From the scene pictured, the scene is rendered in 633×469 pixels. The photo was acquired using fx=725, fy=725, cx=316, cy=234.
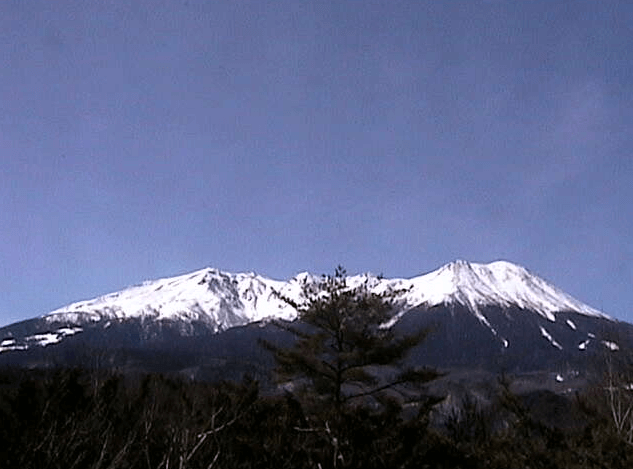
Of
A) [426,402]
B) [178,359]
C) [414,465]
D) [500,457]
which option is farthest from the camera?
[178,359]

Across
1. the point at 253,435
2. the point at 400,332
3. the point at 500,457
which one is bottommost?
the point at 500,457

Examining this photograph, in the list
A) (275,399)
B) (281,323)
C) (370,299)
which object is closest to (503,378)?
(370,299)

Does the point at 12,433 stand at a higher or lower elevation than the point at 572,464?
higher

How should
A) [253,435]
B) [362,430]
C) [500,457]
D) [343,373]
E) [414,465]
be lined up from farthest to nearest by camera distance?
[343,373] < [500,457] < [253,435] < [414,465] < [362,430]

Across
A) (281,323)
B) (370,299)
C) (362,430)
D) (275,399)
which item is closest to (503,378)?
(370,299)

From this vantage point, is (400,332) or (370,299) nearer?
(370,299)

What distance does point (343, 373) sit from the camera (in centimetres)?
2375

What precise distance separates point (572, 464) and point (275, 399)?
10.7m

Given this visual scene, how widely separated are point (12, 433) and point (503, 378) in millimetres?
13951

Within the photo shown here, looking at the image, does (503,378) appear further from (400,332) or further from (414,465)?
(414,465)

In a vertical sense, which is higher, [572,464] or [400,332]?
[400,332]

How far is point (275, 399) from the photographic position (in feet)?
72.1

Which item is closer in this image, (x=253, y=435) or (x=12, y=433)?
(x=12, y=433)

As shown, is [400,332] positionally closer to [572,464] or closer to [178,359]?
[572,464]
